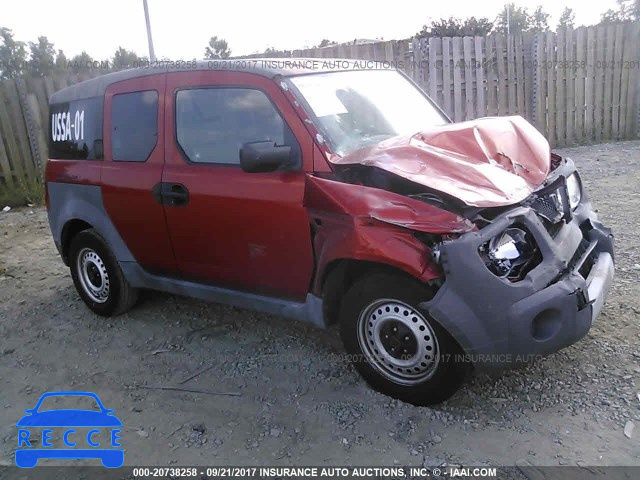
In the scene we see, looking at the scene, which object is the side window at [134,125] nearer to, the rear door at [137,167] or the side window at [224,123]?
the rear door at [137,167]

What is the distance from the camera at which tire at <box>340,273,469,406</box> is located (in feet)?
A: 9.81

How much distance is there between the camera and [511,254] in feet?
9.65

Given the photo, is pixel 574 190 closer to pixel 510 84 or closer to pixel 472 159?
pixel 472 159

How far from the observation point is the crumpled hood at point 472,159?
116 inches

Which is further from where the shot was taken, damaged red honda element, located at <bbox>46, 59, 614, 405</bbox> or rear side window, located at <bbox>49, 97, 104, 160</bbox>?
rear side window, located at <bbox>49, 97, 104, 160</bbox>

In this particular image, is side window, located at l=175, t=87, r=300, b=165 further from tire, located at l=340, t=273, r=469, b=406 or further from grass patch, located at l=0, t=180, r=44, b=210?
grass patch, located at l=0, t=180, r=44, b=210

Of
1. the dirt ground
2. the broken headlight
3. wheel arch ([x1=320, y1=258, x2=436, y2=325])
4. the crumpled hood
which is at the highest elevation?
the crumpled hood

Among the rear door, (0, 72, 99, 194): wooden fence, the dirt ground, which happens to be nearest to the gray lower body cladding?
the dirt ground

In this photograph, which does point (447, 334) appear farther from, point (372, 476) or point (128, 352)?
point (128, 352)

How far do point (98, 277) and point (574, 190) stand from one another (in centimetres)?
372

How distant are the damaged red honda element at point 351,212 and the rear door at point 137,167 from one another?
1 cm

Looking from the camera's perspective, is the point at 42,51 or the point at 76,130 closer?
the point at 76,130

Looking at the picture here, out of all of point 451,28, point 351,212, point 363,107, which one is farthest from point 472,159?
point 451,28

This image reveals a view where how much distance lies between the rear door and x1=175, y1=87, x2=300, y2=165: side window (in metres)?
0.23
